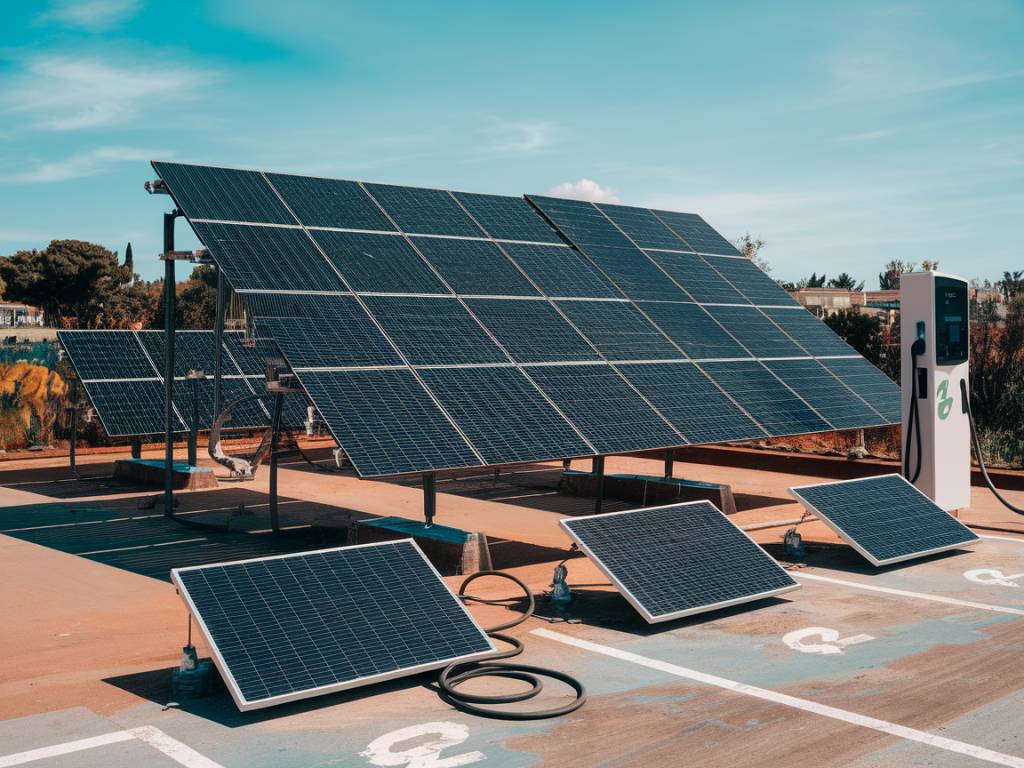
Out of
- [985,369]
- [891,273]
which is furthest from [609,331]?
[891,273]

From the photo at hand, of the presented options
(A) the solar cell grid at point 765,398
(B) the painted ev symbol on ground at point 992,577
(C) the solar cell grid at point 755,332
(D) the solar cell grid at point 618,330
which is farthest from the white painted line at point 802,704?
(C) the solar cell grid at point 755,332

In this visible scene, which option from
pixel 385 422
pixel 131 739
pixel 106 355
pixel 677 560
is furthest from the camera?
pixel 106 355

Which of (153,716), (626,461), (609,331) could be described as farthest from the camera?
(626,461)

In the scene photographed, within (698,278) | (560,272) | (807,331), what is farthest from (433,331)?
(807,331)

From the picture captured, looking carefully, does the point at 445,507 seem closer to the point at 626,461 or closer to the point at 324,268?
the point at 324,268

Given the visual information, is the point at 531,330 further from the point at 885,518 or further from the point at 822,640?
the point at 822,640

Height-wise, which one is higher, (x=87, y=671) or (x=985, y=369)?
(x=985, y=369)

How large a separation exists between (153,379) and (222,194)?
31.4 feet

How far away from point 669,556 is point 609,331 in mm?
5432

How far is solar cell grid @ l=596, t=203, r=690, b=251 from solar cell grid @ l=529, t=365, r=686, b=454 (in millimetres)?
6998

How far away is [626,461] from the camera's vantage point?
2642 cm

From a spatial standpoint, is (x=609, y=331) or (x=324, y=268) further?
(x=609, y=331)

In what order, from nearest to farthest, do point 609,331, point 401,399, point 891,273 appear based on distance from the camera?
point 401,399 < point 609,331 < point 891,273

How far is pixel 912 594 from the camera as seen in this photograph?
11.9m
